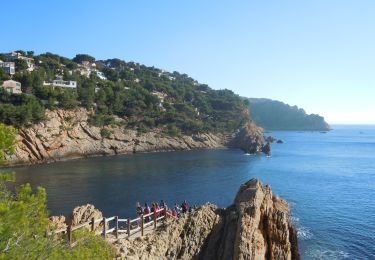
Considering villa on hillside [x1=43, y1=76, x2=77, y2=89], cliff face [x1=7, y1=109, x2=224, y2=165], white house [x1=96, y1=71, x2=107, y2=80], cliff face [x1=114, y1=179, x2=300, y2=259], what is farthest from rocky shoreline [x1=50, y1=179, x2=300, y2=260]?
white house [x1=96, y1=71, x2=107, y2=80]

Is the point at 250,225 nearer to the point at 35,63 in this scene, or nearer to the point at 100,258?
the point at 100,258

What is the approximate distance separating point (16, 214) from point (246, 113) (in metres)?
162

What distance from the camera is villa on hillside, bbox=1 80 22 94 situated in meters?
92.8

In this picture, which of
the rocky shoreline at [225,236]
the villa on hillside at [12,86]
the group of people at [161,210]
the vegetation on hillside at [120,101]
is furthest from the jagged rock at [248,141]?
the rocky shoreline at [225,236]

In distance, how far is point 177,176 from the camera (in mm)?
75312

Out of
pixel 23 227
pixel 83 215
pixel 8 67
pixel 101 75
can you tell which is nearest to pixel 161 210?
pixel 83 215

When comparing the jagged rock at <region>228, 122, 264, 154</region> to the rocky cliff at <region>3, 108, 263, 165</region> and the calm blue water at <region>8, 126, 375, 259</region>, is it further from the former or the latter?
the calm blue water at <region>8, 126, 375, 259</region>

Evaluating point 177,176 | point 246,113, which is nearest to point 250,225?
point 177,176

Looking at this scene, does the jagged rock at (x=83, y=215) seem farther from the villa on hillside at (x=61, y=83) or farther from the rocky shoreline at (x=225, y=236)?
the villa on hillside at (x=61, y=83)

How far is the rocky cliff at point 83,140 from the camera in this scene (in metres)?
88.6

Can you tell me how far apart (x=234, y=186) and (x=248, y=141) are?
69833mm

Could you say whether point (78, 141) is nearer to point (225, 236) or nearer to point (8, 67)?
point (8, 67)

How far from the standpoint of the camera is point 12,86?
9438 centimetres

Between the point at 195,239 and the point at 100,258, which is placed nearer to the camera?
the point at 100,258
